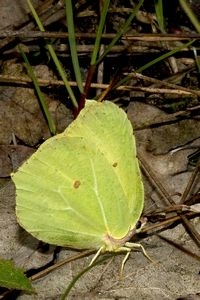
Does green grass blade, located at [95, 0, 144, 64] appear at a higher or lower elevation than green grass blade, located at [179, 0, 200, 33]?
→ higher

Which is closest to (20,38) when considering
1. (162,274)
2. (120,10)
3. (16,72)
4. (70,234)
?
(16,72)

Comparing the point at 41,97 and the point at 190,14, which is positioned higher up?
the point at 190,14

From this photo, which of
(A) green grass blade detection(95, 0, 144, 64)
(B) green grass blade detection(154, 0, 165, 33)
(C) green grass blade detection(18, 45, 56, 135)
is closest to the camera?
(A) green grass blade detection(95, 0, 144, 64)

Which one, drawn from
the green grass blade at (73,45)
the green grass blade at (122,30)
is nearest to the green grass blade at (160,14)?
the green grass blade at (122,30)

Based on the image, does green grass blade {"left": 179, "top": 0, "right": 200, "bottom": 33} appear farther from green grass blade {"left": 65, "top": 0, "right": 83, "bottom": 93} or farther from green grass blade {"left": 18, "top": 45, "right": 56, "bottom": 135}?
green grass blade {"left": 18, "top": 45, "right": 56, "bottom": 135}

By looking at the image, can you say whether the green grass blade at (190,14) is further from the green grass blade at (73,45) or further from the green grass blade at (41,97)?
the green grass blade at (41,97)

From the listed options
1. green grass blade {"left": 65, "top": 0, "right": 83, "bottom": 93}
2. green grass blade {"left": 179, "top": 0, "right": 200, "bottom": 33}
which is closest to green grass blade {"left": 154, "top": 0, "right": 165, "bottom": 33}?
green grass blade {"left": 179, "top": 0, "right": 200, "bottom": 33}

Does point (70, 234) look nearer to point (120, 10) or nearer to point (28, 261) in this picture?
point (28, 261)

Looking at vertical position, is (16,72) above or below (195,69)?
above

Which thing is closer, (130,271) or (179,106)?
(130,271)

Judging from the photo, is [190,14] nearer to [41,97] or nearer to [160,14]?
[160,14]

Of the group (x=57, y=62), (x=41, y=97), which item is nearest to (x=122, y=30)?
(x=57, y=62)
